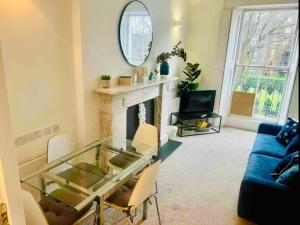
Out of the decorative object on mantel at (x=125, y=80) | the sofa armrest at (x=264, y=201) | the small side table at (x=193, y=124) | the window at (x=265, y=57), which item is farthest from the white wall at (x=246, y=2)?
the sofa armrest at (x=264, y=201)

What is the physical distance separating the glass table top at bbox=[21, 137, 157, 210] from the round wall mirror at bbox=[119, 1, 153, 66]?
132 cm

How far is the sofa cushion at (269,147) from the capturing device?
113 inches

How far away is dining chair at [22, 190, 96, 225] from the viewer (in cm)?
139

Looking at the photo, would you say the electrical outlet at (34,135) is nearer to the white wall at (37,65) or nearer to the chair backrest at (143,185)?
the white wall at (37,65)

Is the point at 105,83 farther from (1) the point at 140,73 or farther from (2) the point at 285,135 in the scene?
(2) the point at 285,135

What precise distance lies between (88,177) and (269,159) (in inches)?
84.2

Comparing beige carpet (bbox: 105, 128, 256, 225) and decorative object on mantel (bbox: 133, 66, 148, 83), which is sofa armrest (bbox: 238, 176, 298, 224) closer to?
beige carpet (bbox: 105, 128, 256, 225)

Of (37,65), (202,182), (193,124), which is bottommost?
(202,182)

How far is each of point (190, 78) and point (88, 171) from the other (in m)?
3.36

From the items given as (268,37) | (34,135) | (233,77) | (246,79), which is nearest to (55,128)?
(34,135)

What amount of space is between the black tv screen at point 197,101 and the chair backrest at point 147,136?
6.40 feet

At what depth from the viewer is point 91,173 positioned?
204 cm

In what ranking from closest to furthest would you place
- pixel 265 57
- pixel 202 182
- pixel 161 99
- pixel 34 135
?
pixel 34 135, pixel 202 182, pixel 161 99, pixel 265 57

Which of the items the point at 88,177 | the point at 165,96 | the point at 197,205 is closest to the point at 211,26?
the point at 165,96
